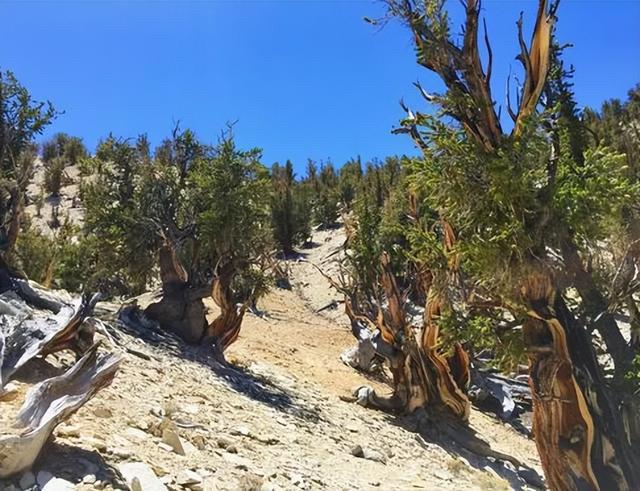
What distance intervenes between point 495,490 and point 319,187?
3247 cm

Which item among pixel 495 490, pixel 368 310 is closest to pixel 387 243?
pixel 368 310

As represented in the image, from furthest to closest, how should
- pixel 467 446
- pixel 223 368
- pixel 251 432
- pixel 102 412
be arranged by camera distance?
pixel 223 368, pixel 467 446, pixel 251 432, pixel 102 412

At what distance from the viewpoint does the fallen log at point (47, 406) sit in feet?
10.7

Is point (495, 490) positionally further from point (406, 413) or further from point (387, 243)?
point (387, 243)

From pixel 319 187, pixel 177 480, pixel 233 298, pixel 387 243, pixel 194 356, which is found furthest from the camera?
pixel 319 187

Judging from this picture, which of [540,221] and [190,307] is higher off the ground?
[540,221]

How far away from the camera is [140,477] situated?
3.82 metres

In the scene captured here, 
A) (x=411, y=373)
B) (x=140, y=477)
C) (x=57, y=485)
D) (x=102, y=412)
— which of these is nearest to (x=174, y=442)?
(x=102, y=412)

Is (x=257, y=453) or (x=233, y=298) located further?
(x=233, y=298)

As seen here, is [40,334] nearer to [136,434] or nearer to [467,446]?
[136,434]

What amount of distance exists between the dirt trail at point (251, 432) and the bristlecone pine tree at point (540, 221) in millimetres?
1920

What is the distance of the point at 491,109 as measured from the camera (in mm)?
5953

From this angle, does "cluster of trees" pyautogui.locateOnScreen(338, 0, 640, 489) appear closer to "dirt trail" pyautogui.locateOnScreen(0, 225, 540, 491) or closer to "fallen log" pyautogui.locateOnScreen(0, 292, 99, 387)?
"dirt trail" pyautogui.locateOnScreen(0, 225, 540, 491)

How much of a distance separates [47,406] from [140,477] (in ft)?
2.66
